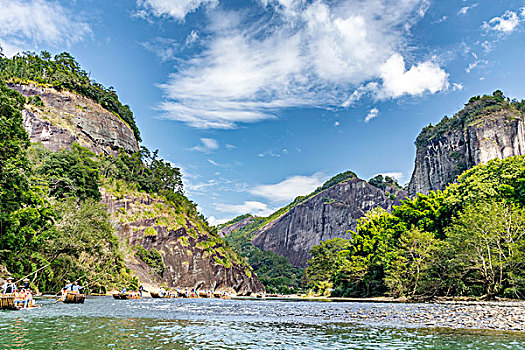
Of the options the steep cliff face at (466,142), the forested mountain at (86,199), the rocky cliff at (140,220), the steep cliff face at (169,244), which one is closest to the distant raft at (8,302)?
the forested mountain at (86,199)

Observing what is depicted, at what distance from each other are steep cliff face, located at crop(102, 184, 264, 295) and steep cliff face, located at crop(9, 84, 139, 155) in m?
20.1

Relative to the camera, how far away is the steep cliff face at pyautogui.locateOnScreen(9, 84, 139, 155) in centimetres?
9819

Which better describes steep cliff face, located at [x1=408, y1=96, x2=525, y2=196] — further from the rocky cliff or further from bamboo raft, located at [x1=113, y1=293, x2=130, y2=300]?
bamboo raft, located at [x1=113, y1=293, x2=130, y2=300]

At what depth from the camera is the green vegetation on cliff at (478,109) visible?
126 m

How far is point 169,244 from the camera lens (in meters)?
101

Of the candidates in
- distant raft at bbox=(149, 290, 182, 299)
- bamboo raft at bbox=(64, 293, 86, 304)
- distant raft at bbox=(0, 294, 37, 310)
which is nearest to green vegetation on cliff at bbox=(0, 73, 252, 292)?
distant raft at bbox=(149, 290, 182, 299)

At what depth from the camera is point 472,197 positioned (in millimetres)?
51375

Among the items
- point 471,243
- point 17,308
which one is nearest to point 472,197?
point 471,243

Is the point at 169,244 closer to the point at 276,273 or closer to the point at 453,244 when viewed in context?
the point at 453,244

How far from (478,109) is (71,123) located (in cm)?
12725

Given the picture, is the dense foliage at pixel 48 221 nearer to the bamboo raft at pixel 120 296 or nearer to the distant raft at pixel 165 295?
the bamboo raft at pixel 120 296

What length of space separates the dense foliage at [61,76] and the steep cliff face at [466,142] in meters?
109

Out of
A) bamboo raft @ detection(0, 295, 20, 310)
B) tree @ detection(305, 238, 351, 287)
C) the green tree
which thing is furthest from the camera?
tree @ detection(305, 238, 351, 287)

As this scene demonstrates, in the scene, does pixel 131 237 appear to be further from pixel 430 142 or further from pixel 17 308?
pixel 430 142
